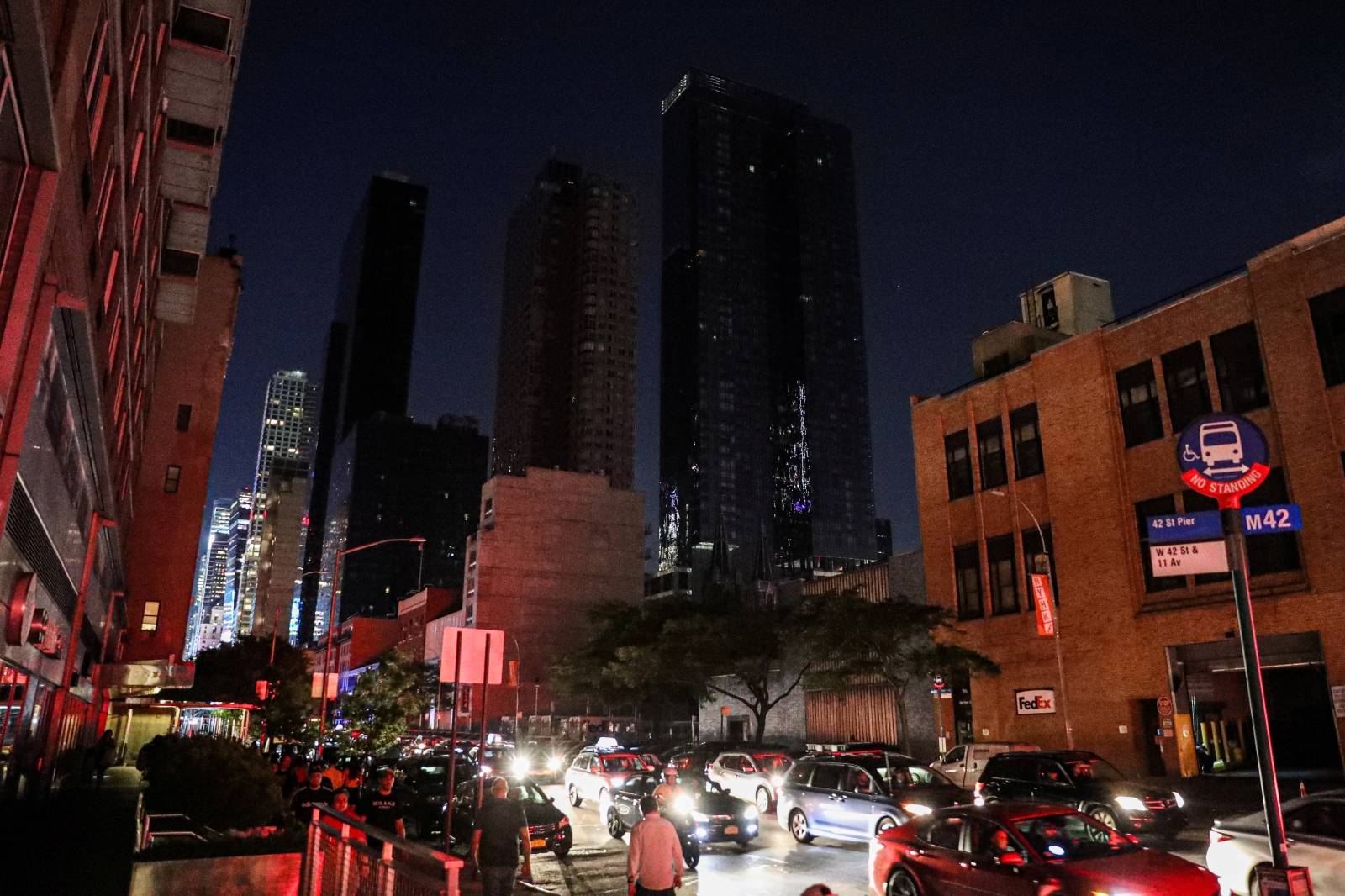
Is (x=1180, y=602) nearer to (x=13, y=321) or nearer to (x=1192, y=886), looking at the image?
(x=1192, y=886)

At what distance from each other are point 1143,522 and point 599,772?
74.1ft

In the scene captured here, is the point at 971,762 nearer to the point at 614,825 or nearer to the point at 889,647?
the point at 889,647

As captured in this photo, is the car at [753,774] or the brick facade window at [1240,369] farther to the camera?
the brick facade window at [1240,369]

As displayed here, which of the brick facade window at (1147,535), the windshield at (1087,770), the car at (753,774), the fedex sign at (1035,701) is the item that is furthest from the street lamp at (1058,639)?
the windshield at (1087,770)

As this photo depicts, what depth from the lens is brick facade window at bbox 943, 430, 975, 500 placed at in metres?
42.6

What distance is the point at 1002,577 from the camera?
39.8 metres

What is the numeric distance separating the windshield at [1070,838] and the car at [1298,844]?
1.83m

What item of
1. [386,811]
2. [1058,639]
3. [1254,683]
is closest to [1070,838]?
[1254,683]

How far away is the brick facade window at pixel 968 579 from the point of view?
134 ft

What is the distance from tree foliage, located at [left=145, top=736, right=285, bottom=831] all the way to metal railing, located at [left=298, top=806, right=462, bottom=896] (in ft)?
15.2

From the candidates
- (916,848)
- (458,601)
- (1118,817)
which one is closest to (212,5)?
(916,848)

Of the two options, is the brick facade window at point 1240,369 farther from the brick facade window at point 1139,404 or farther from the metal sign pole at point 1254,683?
the metal sign pole at point 1254,683

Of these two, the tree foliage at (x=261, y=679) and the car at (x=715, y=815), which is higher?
the tree foliage at (x=261, y=679)

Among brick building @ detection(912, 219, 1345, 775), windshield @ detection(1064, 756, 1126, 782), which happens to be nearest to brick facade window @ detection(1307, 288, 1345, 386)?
brick building @ detection(912, 219, 1345, 775)
